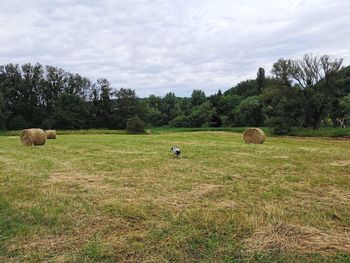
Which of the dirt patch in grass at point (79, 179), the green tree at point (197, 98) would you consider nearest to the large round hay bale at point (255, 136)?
the dirt patch in grass at point (79, 179)

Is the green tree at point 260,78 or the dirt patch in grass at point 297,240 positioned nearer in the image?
the dirt patch in grass at point 297,240

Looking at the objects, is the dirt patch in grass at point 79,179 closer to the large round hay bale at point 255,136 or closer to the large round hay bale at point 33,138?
the large round hay bale at point 33,138

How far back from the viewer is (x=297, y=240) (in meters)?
4.60

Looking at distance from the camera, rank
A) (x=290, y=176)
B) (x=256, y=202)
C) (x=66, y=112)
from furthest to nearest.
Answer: (x=66, y=112) → (x=290, y=176) → (x=256, y=202)

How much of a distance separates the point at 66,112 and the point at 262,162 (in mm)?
58326

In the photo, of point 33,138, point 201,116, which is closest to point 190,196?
point 33,138

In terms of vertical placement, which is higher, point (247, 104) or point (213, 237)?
point (247, 104)

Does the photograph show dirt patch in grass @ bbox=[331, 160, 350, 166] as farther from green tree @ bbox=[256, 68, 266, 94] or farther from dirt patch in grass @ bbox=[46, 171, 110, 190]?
green tree @ bbox=[256, 68, 266, 94]

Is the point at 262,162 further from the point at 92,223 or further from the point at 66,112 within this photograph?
Answer: the point at 66,112

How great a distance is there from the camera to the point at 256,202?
6.40m

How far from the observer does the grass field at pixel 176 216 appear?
4293 millimetres

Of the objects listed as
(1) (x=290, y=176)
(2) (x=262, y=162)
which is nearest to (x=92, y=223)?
(1) (x=290, y=176)

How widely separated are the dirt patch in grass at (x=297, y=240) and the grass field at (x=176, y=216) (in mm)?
13

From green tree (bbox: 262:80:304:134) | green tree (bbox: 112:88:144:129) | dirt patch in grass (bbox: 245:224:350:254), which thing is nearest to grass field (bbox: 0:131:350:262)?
dirt patch in grass (bbox: 245:224:350:254)
